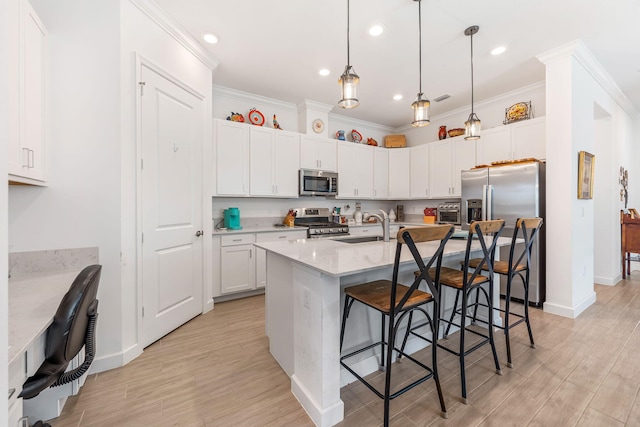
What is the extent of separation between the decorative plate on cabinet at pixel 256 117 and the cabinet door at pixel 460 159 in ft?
10.6

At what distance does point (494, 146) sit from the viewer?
4.07 metres

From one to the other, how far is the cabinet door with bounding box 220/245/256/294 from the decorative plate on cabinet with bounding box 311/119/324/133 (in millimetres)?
2290

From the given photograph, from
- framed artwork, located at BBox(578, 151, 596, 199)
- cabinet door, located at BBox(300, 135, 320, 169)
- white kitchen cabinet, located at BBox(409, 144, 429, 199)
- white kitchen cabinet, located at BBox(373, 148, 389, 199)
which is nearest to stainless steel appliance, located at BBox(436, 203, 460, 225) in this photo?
white kitchen cabinet, located at BBox(409, 144, 429, 199)

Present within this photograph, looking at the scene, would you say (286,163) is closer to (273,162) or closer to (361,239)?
(273,162)

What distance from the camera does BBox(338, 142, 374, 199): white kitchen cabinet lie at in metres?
4.85

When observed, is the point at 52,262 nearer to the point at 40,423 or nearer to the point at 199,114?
the point at 40,423

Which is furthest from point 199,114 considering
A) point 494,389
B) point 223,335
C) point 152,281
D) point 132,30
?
point 494,389

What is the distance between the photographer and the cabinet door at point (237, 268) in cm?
348

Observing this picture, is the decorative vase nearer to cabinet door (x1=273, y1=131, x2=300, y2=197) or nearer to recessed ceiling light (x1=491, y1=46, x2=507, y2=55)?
recessed ceiling light (x1=491, y1=46, x2=507, y2=55)

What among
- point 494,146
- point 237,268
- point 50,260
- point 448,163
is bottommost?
point 237,268

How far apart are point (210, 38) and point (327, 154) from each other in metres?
2.40

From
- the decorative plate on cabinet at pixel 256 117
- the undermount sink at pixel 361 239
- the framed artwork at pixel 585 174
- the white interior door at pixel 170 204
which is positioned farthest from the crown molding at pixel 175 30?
the framed artwork at pixel 585 174

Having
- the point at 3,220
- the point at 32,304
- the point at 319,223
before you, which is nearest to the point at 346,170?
the point at 319,223

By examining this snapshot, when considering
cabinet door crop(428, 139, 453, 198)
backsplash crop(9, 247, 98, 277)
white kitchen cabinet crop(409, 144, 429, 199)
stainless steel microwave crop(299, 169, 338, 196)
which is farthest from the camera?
white kitchen cabinet crop(409, 144, 429, 199)
